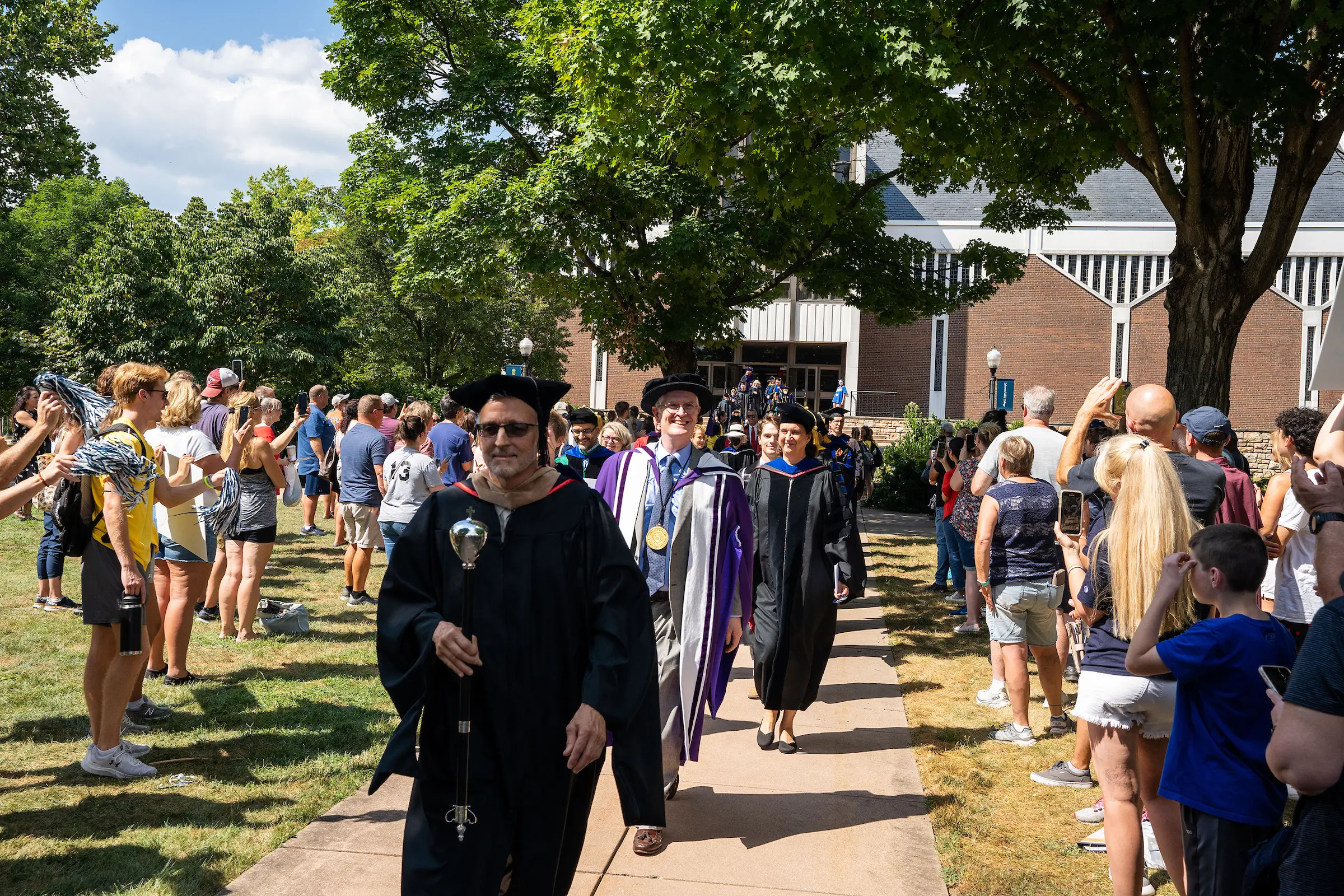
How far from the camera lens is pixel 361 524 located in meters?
10.4

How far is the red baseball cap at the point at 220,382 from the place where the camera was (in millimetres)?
7905

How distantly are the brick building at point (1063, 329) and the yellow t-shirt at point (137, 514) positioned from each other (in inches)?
1523

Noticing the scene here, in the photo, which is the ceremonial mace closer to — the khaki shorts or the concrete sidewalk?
the concrete sidewalk

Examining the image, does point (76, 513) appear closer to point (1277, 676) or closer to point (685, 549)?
point (685, 549)

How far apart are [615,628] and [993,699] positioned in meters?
5.30

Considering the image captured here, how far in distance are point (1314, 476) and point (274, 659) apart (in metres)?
7.02

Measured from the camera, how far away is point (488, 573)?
3115mm

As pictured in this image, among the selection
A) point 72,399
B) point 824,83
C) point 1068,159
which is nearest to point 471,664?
point 72,399

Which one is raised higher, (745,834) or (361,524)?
(361,524)

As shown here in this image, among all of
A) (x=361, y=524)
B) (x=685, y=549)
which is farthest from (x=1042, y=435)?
(x=361, y=524)

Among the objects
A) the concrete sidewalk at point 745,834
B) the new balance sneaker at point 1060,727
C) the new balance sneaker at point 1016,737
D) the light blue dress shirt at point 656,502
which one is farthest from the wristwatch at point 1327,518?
the new balance sneaker at point 1060,727

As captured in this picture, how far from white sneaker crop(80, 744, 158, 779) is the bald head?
5.06 metres

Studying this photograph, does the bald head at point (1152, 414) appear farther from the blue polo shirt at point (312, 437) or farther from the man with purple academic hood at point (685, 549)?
the blue polo shirt at point (312, 437)

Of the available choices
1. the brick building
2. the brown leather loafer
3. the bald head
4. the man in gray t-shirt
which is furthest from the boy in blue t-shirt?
the brick building
